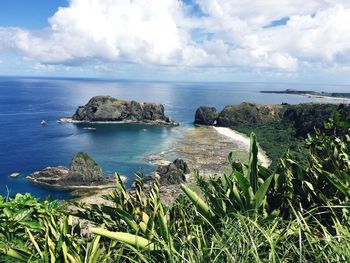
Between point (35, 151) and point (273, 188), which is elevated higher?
point (273, 188)

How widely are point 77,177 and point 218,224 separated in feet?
198

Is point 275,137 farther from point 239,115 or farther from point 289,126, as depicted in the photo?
point 239,115

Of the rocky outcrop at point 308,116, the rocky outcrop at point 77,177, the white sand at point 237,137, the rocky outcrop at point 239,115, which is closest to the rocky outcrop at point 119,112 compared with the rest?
the rocky outcrop at point 239,115

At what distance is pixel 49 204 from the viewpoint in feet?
20.5

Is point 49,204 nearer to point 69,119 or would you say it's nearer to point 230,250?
point 230,250

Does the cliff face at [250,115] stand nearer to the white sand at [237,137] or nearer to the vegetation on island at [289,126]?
the vegetation on island at [289,126]

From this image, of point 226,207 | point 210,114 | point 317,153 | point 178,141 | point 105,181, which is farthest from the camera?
point 210,114

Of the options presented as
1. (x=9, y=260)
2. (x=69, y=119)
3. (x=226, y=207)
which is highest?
(x=226, y=207)

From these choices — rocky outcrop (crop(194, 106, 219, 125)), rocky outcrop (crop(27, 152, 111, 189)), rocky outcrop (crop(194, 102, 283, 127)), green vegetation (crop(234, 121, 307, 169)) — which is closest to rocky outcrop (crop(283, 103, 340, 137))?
green vegetation (crop(234, 121, 307, 169))

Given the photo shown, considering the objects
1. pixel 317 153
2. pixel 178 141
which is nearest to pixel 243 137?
pixel 178 141

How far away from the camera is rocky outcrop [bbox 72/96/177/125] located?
132 metres

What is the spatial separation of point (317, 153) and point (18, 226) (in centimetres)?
560

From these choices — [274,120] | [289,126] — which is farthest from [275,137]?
[274,120]

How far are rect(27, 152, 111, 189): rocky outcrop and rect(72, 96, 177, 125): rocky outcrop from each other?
67471mm
